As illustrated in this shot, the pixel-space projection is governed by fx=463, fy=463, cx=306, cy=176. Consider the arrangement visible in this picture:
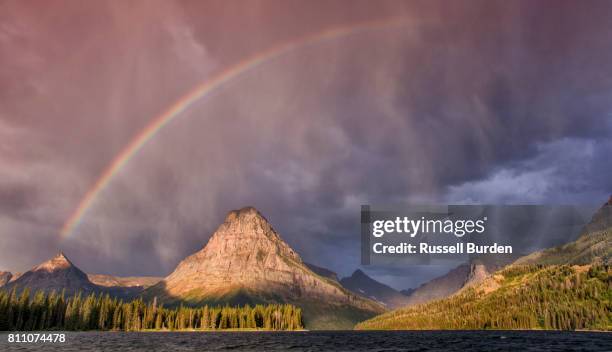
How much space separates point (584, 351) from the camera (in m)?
130

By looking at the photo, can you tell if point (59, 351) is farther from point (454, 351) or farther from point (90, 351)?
point (454, 351)

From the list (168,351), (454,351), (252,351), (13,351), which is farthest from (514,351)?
(13,351)

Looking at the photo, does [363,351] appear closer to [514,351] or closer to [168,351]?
[514,351]

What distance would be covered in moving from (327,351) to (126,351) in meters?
58.1

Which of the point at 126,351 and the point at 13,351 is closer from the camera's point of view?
the point at 13,351

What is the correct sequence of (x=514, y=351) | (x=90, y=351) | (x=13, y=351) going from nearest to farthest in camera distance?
(x=13, y=351) < (x=90, y=351) < (x=514, y=351)

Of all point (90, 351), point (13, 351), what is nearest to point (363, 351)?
point (90, 351)

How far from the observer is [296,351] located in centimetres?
13450

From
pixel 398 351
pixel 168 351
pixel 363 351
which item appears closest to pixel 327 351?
pixel 363 351

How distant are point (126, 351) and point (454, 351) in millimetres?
94510

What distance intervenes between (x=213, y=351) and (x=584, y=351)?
105 meters

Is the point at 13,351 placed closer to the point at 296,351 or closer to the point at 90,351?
the point at 90,351

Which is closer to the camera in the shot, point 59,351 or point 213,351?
point 59,351

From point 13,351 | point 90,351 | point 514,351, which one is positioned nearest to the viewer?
point 13,351
